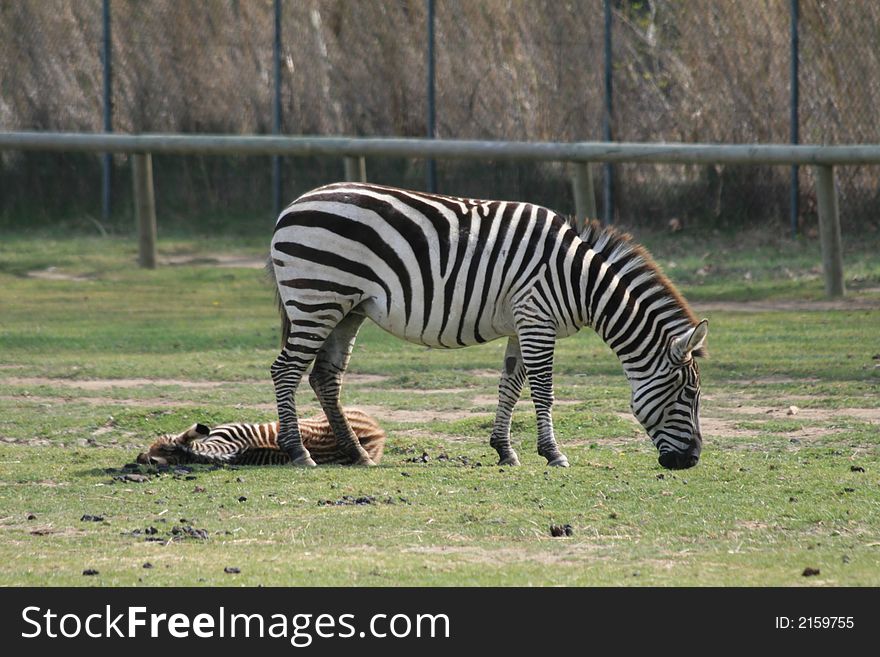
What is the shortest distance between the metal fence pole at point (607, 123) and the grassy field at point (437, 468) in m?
2.69

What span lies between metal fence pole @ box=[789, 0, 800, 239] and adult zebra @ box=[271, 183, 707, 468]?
30.1 feet

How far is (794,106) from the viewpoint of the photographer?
1714cm

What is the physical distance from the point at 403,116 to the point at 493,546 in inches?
558

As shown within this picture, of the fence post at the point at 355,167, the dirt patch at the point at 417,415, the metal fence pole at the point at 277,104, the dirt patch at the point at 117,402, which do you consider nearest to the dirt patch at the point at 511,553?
the dirt patch at the point at 417,415

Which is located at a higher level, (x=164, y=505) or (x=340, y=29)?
(x=340, y=29)

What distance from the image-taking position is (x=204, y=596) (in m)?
5.35

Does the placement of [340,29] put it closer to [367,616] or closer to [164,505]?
[164,505]

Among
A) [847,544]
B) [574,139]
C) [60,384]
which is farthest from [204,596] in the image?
[574,139]

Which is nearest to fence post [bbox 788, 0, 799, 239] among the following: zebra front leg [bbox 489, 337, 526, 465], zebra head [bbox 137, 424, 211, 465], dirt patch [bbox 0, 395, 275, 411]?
dirt patch [bbox 0, 395, 275, 411]

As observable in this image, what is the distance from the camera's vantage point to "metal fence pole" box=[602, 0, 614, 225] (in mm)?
18219

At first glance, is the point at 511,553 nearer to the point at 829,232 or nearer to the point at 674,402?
the point at 674,402

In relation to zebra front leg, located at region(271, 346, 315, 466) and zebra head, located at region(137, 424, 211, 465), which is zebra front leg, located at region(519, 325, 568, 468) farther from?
zebra head, located at region(137, 424, 211, 465)

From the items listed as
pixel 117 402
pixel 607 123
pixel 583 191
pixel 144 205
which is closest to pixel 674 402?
pixel 117 402

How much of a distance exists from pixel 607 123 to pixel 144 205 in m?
5.87
